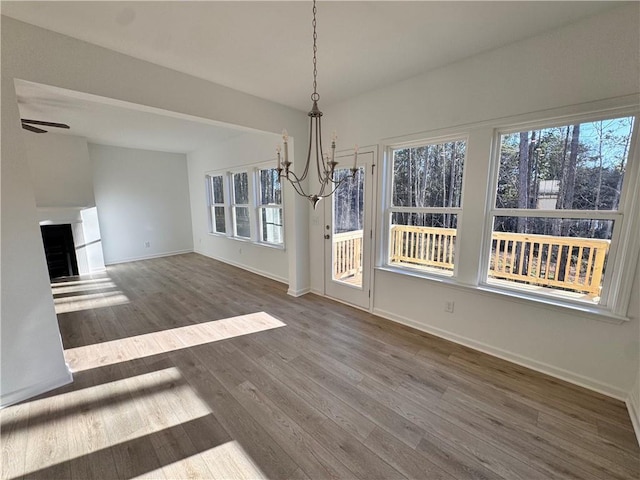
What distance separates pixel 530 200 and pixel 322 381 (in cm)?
237

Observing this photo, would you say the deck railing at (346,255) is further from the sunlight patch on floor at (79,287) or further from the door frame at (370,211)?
the sunlight patch on floor at (79,287)

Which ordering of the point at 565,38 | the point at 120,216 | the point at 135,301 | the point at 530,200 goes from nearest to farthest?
the point at 565,38 < the point at 530,200 < the point at 135,301 < the point at 120,216

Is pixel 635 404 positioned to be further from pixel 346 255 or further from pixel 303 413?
pixel 346 255

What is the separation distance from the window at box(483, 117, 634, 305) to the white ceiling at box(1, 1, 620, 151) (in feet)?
2.71

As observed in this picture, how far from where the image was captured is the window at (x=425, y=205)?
263cm

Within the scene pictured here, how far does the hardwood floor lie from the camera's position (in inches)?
57.0

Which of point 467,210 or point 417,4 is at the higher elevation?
point 417,4

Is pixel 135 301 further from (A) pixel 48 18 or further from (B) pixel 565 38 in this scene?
(B) pixel 565 38

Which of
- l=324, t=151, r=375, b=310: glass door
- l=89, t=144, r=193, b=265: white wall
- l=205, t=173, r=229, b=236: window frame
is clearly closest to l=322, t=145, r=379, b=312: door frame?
l=324, t=151, r=375, b=310: glass door

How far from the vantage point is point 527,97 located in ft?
6.84

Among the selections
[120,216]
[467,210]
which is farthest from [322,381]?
[120,216]

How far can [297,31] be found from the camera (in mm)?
1944

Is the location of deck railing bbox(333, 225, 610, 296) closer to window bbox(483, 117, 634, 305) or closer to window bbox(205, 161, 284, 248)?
window bbox(483, 117, 634, 305)

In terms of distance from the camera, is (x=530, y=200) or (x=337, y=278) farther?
(x=337, y=278)
